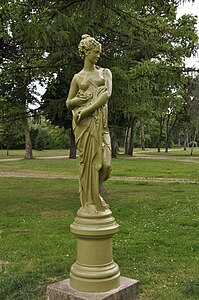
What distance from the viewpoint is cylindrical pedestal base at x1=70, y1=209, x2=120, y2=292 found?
175 inches

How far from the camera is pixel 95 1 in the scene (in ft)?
30.4

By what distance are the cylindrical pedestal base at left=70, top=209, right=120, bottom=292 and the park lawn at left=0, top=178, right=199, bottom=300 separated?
982 millimetres

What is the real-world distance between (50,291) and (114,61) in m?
8.07

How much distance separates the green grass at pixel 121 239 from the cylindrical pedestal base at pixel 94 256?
0.95 meters

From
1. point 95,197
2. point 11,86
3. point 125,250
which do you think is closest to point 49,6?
point 11,86

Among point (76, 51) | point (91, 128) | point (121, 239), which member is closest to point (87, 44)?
point (91, 128)

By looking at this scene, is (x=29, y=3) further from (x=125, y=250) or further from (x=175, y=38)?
(x=125, y=250)

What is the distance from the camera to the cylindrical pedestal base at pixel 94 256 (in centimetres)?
446

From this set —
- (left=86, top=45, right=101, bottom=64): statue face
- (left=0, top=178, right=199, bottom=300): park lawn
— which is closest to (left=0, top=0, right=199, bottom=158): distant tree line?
(left=0, top=178, right=199, bottom=300): park lawn

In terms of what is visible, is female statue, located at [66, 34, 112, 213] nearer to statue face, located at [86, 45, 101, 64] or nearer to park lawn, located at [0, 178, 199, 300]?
statue face, located at [86, 45, 101, 64]

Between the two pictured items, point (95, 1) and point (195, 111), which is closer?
point (95, 1)

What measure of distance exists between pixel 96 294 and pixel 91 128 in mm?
1715

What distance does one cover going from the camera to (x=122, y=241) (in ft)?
25.7

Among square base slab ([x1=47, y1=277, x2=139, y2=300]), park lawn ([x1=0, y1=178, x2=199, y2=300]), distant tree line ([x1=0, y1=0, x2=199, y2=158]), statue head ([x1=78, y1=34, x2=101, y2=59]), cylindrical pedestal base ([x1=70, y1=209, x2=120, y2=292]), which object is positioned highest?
distant tree line ([x1=0, y1=0, x2=199, y2=158])
